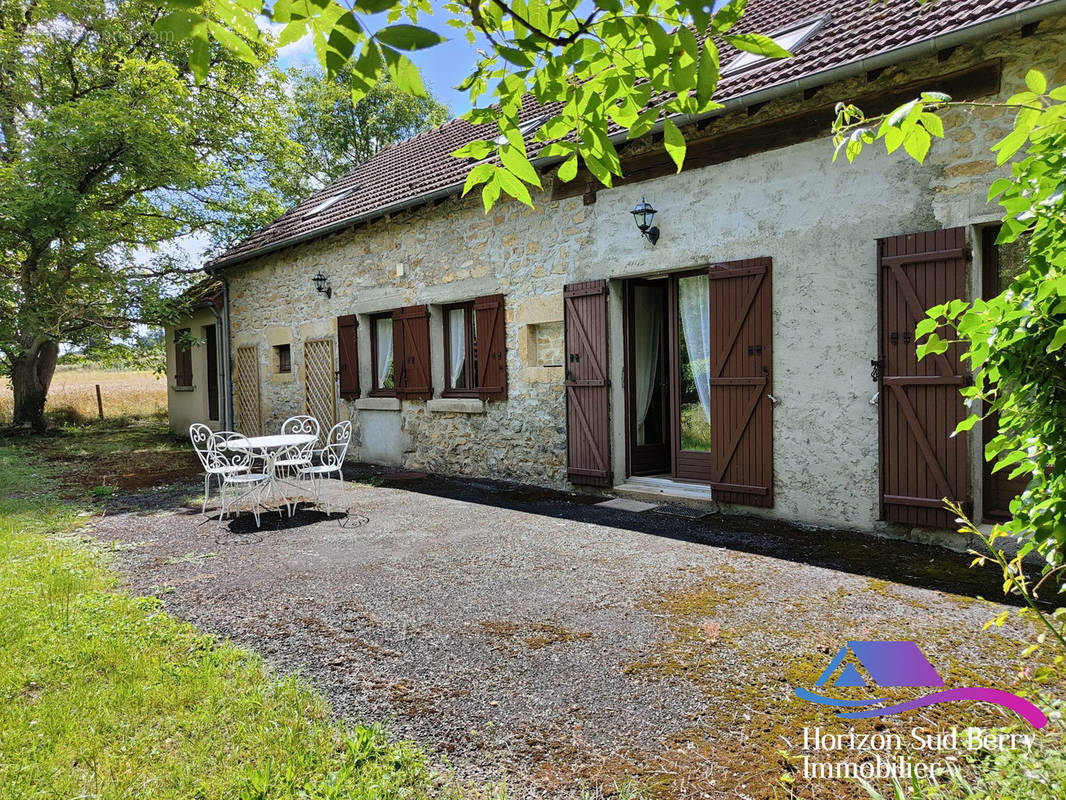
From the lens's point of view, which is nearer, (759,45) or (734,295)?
(759,45)

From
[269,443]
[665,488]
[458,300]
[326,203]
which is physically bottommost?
[665,488]

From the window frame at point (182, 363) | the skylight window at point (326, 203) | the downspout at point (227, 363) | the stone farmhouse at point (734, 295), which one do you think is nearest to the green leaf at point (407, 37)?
the stone farmhouse at point (734, 295)

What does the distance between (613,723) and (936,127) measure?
2119mm

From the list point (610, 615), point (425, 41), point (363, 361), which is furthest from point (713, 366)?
point (363, 361)

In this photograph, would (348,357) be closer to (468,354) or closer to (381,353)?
(381,353)

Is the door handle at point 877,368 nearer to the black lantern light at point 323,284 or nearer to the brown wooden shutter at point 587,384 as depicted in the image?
the brown wooden shutter at point 587,384

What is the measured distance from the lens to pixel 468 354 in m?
8.31

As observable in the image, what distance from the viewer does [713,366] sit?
577 centimetres

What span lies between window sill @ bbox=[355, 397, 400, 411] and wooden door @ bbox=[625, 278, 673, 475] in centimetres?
361

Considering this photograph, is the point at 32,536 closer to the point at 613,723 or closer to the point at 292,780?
the point at 292,780

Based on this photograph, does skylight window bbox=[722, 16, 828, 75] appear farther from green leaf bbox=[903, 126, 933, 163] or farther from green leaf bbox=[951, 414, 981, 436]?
green leaf bbox=[951, 414, 981, 436]

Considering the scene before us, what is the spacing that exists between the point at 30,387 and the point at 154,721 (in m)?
14.8

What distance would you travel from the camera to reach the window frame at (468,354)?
820 centimetres

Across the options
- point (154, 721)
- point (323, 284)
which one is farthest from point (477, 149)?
point (323, 284)
